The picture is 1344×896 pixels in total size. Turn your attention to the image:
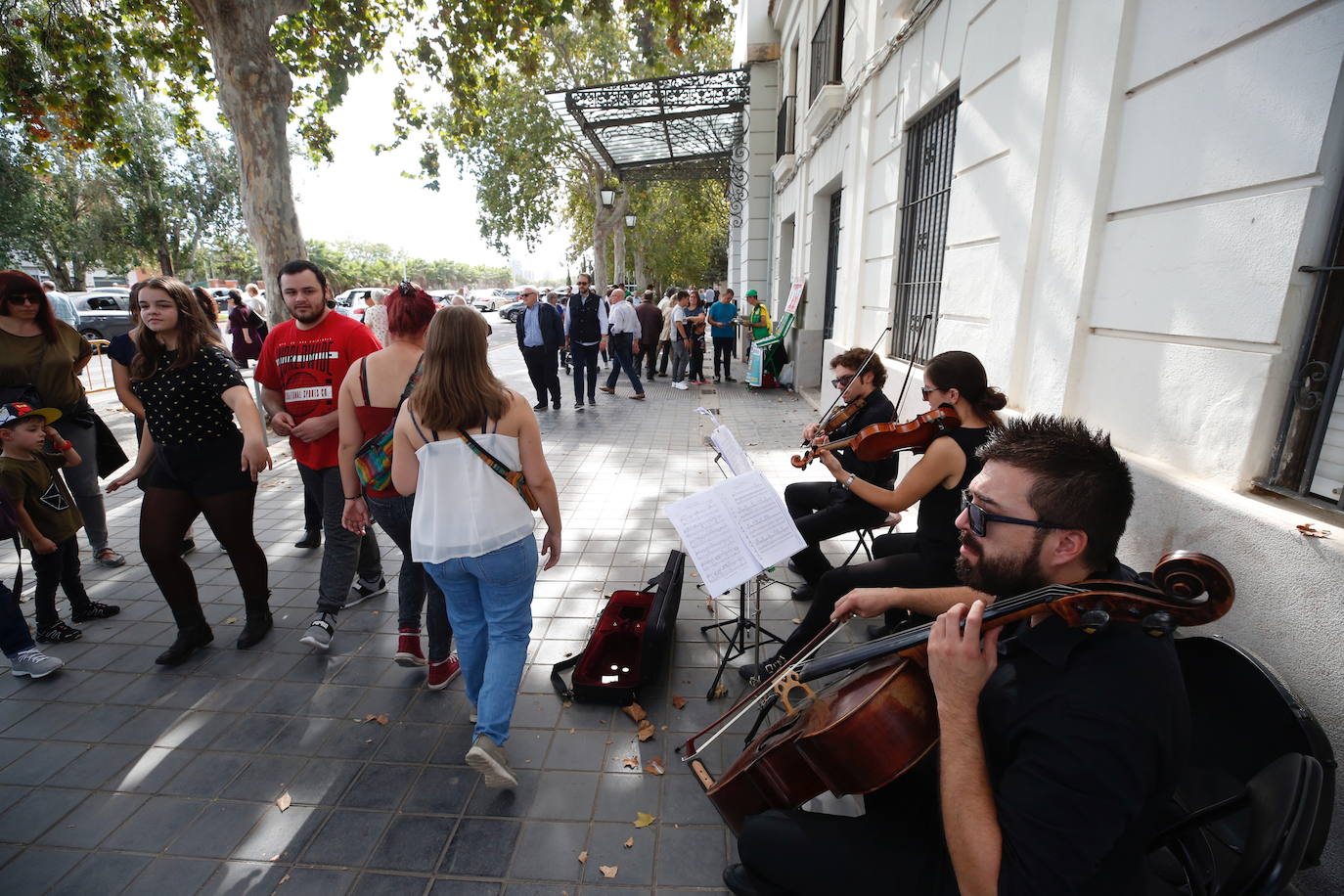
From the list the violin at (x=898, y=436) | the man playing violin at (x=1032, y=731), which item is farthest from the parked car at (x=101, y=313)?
the man playing violin at (x=1032, y=731)

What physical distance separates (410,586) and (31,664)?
1843 mm

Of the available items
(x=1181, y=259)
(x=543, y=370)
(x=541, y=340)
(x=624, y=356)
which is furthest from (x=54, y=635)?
(x=624, y=356)

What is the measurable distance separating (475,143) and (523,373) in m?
12.0

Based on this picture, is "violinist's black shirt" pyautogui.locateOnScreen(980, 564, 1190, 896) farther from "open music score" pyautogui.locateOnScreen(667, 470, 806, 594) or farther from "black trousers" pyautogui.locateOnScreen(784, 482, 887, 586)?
"black trousers" pyautogui.locateOnScreen(784, 482, 887, 586)

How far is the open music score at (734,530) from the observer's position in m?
2.29

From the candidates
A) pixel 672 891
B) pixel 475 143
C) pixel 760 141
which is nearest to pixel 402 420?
pixel 672 891

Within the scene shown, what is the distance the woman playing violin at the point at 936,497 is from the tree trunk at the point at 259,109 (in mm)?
6019

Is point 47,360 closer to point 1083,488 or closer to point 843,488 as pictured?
point 843,488

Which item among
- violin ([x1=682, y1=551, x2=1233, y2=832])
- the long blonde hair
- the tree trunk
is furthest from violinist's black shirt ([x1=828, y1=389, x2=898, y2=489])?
the tree trunk

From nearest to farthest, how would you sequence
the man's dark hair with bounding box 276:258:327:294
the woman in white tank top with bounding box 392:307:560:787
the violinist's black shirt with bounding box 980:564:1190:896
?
the violinist's black shirt with bounding box 980:564:1190:896
the woman in white tank top with bounding box 392:307:560:787
the man's dark hair with bounding box 276:258:327:294

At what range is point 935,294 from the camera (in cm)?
507

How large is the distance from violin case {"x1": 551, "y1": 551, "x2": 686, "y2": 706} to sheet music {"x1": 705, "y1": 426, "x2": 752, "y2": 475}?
0.89 meters

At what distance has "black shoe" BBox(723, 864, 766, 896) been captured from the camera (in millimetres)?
1727

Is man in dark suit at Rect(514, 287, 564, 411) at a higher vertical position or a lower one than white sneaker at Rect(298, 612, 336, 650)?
higher
